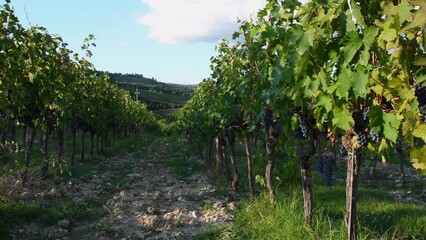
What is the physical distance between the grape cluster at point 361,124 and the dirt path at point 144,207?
3849mm

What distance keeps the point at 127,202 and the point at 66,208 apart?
1.43 metres

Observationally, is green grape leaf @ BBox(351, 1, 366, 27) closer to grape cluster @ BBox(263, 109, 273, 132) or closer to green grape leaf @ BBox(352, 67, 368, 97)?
green grape leaf @ BBox(352, 67, 368, 97)

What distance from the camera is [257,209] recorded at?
723 cm

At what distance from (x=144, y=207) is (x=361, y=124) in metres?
6.28

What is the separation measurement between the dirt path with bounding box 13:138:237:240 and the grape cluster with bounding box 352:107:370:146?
152 inches

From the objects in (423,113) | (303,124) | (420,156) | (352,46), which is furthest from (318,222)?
(352,46)

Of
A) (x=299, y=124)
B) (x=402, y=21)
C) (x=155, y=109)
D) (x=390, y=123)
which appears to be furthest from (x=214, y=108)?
(x=155, y=109)

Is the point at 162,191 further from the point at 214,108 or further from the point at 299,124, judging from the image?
the point at 299,124

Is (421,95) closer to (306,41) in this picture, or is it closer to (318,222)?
(306,41)

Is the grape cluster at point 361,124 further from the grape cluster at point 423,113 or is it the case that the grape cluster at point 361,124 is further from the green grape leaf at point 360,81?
the green grape leaf at point 360,81

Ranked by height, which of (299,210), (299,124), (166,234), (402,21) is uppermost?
(402,21)

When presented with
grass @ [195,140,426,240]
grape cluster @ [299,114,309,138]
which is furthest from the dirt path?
grape cluster @ [299,114,309,138]

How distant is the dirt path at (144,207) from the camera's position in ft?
24.3

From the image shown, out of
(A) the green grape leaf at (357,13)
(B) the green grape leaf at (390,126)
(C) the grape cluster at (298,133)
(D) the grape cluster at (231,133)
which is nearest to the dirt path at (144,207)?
(D) the grape cluster at (231,133)
